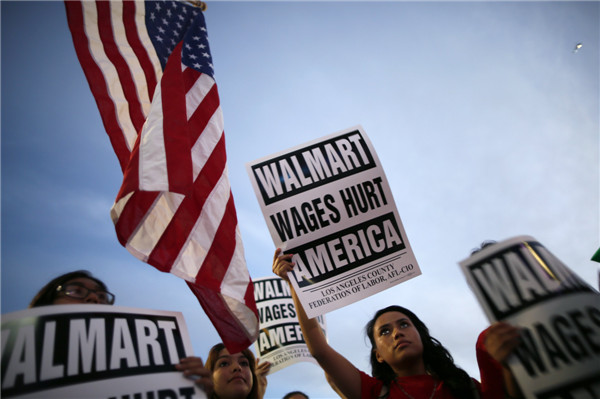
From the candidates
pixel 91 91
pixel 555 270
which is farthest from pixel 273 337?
pixel 555 270

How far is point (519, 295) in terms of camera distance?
1.87 meters

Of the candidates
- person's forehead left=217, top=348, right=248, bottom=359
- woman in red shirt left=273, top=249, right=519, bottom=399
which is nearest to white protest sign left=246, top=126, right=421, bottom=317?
woman in red shirt left=273, top=249, right=519, bottom=399

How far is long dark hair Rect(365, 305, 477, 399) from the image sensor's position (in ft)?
9.00

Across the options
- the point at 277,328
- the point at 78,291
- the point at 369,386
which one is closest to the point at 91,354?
the point at 78,291

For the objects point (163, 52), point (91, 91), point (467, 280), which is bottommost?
Result: point (467, 280)

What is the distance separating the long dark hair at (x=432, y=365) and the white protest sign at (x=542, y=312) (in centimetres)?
109

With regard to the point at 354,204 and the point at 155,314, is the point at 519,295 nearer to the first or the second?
the point at 354,204

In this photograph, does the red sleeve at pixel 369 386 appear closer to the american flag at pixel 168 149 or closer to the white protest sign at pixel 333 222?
the white protest sign at pixel 333 222

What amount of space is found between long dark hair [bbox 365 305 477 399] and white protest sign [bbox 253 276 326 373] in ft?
6.91

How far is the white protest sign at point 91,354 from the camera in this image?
182 cm

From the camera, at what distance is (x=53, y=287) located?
9.26 ft

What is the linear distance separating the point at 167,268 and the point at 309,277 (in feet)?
3.88

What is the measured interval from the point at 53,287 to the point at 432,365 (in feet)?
9.77

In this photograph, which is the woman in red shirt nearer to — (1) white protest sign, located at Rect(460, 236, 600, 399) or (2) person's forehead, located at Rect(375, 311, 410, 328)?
(2) person's forehead, located at Rect(375, 311, 410, 328)
